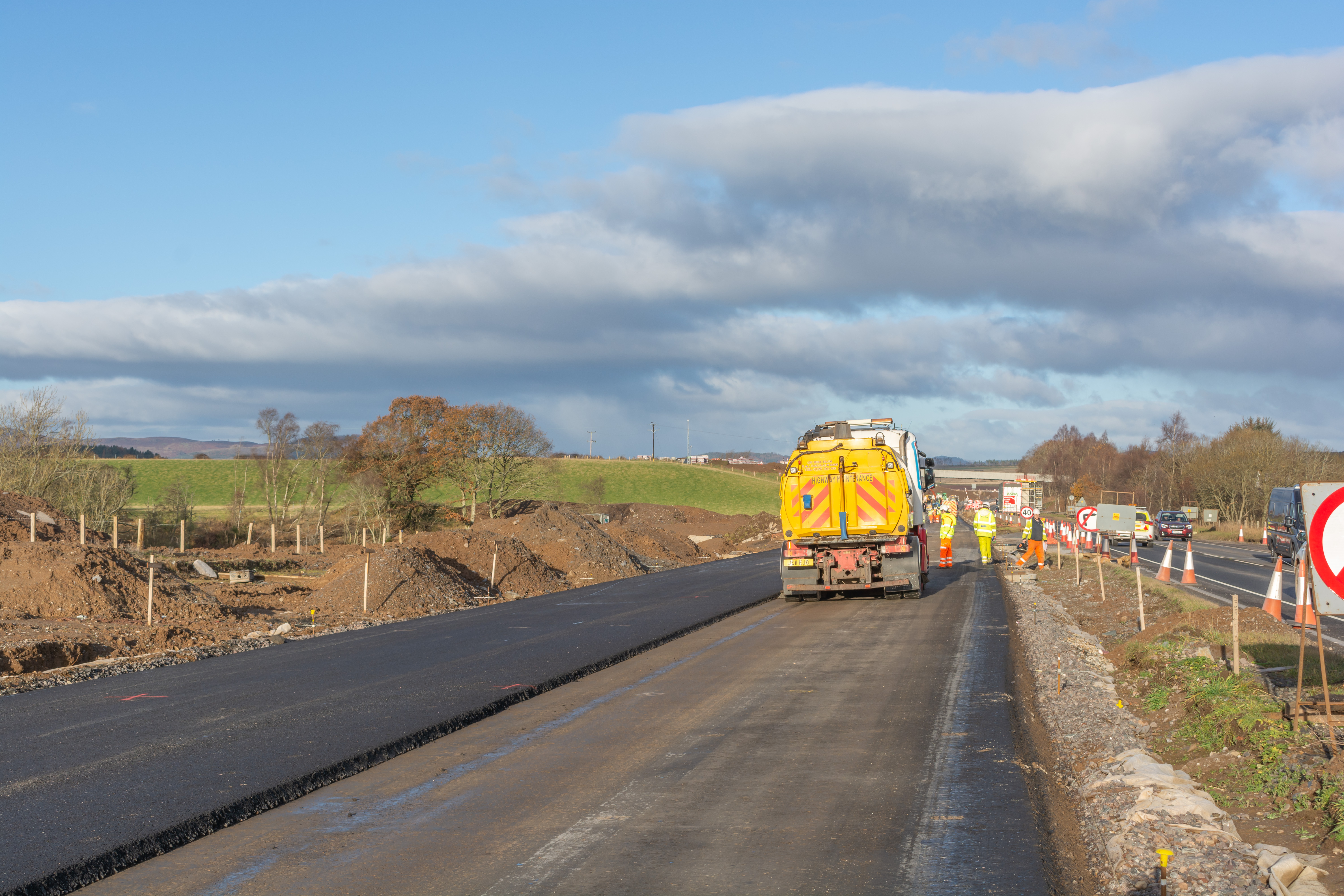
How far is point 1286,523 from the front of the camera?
101ft

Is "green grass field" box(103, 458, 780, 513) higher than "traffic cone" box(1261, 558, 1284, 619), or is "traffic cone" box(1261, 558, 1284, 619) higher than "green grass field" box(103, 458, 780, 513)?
"green grass field" box(103, 458, 780, 513)

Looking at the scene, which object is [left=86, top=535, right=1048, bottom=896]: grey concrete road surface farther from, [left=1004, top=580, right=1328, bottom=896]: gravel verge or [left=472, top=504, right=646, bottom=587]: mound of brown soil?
[left=472, top=504, right=646, bottom=587]: mound of brown soil

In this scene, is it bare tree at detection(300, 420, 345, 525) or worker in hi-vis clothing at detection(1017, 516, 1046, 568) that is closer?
worker in hi-vis clothing at detection(1017, 516, 1046, 568)

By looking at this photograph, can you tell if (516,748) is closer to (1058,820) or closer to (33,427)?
(1058,820)

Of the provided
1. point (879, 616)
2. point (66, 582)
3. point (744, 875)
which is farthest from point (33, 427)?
point (744, 875)

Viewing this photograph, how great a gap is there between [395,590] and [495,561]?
18.4ft

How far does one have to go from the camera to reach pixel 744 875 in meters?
5.12

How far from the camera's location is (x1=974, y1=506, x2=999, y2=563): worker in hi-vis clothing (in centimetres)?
2930

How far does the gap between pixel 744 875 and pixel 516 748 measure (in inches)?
134

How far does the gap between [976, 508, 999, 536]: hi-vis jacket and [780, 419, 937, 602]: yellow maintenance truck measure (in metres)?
9.81

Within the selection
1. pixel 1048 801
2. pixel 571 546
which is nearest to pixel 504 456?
pixel 571 546

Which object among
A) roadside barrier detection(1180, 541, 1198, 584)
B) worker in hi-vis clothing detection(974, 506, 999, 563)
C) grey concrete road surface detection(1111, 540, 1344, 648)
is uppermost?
worker in hi-vis clothing detection(974, 506, 999, 563)

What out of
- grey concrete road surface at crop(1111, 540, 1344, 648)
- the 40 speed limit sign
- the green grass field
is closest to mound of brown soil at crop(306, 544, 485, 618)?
grey concrete road surface at crop(1111, 540, 1344, 648)

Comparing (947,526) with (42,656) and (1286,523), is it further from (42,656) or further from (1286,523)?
(42,656)
